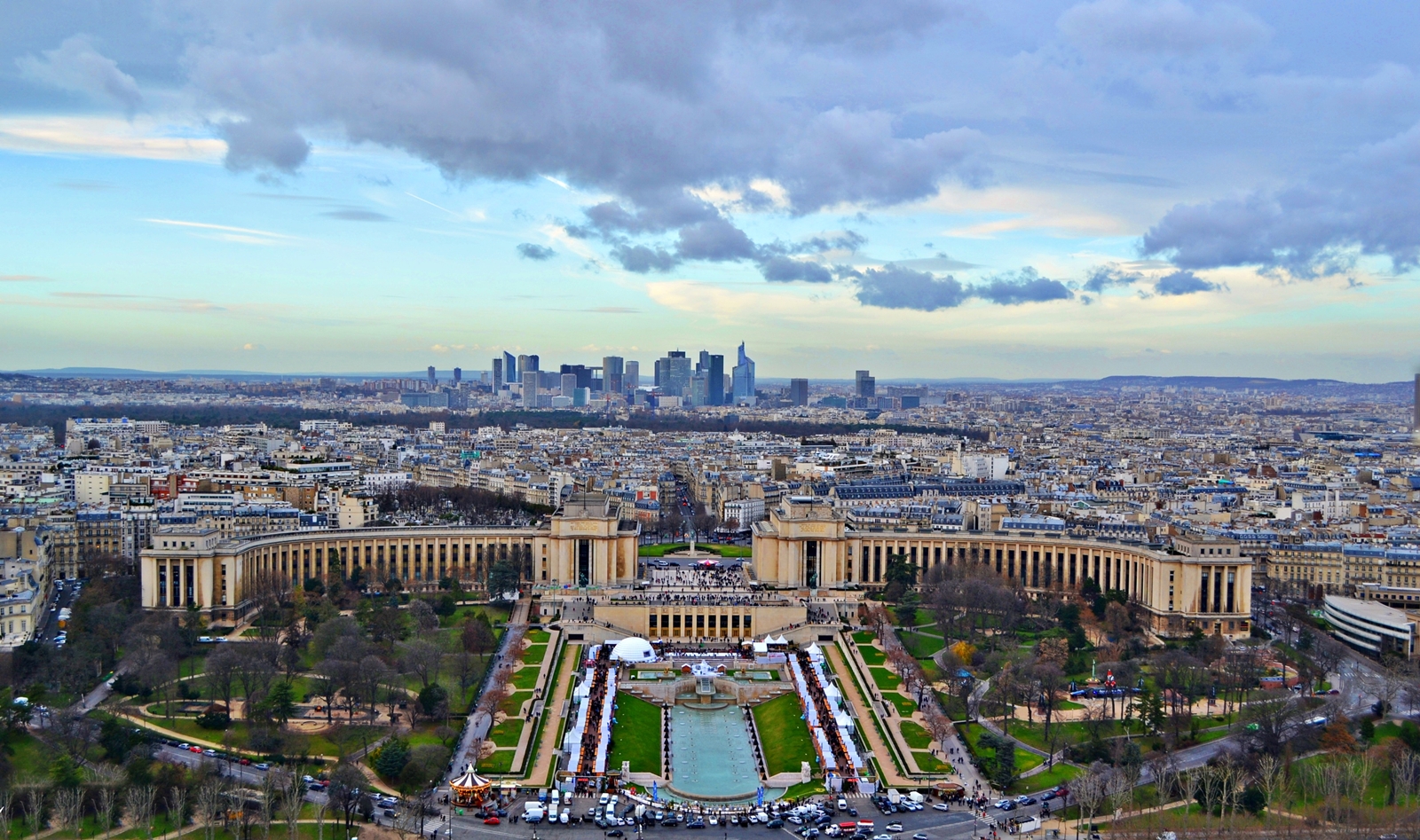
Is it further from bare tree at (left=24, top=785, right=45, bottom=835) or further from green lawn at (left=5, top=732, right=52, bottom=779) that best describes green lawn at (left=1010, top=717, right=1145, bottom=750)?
green lawn at (left=5, top=732, right=52, bottom=779)

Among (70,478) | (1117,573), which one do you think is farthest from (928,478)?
(70,478)

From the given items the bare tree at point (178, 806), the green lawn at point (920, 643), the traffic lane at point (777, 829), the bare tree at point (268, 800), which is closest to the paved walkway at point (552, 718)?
the traffic lane at point (777, 829)

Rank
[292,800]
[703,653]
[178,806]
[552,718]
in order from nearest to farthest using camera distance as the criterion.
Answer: [178,806] < [292,800] < [552,718] < [703,653]

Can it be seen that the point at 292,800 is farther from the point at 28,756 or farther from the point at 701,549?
the point at 701,549

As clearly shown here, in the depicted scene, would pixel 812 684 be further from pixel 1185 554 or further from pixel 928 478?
pixel 928 478

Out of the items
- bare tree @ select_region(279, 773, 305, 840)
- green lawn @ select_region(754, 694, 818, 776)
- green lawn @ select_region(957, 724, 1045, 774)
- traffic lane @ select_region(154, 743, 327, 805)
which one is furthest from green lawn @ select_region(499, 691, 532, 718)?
green lawn @ select_region(957, 724, 1045, 774)

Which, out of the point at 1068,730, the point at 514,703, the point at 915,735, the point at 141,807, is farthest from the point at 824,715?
the point at 141,807

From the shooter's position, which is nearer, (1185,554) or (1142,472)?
(1185,554)
